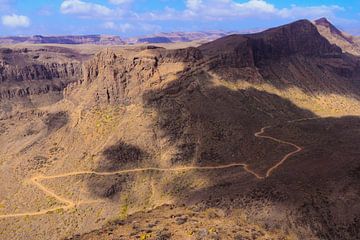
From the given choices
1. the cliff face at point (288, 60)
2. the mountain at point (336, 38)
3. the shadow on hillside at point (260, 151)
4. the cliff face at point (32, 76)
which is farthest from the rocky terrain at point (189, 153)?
the mountain at point (336, 38)

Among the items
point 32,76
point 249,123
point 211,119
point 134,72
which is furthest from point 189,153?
point 32,76

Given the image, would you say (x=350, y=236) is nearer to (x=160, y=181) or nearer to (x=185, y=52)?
(x=160, y=181)

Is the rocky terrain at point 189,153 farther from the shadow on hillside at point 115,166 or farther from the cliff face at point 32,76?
the cliff face at point 32,76

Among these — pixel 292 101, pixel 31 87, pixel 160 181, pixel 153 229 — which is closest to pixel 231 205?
pixel 153 229

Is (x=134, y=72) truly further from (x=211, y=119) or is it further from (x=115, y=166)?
(x=115, y=166)

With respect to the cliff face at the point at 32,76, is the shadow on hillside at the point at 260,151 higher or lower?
higher

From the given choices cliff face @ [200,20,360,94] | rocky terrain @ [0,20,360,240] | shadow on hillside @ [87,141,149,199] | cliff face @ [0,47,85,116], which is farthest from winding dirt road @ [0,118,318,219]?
cliff face @ [0,47,85,116]
